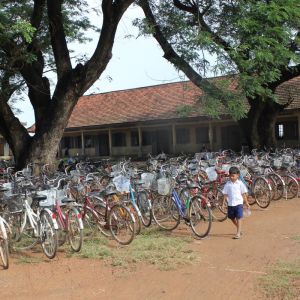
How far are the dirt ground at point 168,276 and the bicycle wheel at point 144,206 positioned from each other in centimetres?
141

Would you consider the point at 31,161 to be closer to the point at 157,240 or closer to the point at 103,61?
the point at 103,61

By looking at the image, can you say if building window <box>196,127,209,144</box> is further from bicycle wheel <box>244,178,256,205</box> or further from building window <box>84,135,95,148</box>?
bicycle wheel <box>244,178,256,205</box>

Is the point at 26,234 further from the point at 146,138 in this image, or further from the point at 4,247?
the point at 146,138

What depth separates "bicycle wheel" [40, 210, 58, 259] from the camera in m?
6.52

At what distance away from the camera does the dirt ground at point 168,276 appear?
505cm

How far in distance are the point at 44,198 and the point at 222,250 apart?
8.74ft

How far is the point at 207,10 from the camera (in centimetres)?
1664

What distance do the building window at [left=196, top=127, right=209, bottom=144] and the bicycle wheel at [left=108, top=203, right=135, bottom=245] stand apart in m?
21.9

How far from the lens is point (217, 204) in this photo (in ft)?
30.0

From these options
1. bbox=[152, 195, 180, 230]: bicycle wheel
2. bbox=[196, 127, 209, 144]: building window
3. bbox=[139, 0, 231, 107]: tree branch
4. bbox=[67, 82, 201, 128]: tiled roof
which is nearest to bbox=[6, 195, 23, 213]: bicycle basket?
bbox=[152, 195, 180, 230]: bicycle wheel

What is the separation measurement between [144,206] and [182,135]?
21930 mm

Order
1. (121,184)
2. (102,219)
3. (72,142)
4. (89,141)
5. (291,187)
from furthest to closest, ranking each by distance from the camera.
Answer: (72,142) < (89,141) < (291,187) < (121,184) < (102,219)

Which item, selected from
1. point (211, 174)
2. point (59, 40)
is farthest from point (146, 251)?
point (59, 40)

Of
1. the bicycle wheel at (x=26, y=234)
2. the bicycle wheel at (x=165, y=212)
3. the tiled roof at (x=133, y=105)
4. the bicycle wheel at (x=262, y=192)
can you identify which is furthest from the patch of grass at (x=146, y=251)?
the tiled roof at (x=133, y=105)
